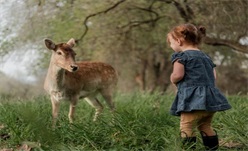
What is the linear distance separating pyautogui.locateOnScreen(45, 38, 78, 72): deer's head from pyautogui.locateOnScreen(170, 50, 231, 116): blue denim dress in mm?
2517

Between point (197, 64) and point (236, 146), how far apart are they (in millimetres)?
1031

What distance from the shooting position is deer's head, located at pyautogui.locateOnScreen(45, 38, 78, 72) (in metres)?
7.20

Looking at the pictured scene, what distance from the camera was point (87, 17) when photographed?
13242 millimetres

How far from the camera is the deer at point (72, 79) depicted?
7.35 metres

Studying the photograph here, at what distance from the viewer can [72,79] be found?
8086 millimetres

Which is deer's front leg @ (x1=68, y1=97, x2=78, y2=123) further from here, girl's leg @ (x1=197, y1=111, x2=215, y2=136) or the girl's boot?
the girl's boot

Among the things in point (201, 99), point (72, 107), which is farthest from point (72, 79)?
point (201, 99)

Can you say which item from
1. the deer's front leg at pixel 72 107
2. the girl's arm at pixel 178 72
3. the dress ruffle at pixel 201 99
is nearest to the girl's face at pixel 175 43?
the girl's arm at pixel 178 72

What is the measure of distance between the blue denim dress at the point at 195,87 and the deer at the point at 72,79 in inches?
75.2

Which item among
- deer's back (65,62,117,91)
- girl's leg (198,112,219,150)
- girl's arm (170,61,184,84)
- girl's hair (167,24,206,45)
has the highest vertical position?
girl's hair (167,24,206,45)

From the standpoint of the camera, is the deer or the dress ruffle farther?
the deer

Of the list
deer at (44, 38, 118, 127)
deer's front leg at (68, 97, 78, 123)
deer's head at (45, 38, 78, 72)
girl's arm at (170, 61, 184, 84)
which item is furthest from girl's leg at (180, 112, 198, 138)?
deer's front leg at (68, 97, 78, 123)

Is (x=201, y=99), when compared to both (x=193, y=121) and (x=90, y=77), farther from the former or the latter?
(x=90, y=77)

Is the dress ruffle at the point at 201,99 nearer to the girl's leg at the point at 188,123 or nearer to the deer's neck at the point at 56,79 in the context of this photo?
the girl's leg at the point at 188,123
